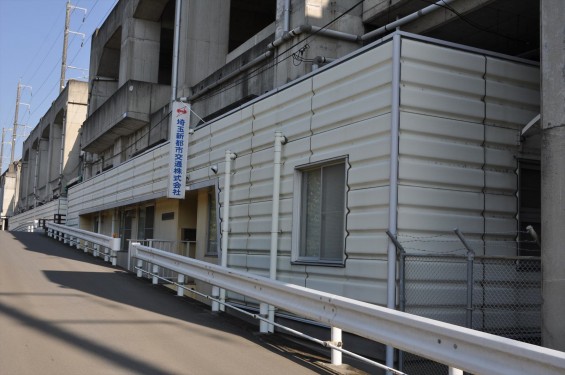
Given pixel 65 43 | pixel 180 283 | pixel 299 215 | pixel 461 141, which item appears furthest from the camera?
pixel 65 43

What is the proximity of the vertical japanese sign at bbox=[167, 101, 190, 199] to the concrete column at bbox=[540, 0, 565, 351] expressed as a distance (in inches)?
383

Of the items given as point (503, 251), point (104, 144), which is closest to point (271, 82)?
point (503, 251)

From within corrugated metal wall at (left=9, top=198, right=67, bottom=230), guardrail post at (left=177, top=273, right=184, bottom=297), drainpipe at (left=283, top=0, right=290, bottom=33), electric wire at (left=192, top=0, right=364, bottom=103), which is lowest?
guardrail post at (left=177, top=273, right=184, bottom=297)

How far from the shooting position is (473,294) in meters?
8.56

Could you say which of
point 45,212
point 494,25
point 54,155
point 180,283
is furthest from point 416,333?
point 54,155

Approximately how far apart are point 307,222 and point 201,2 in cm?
1318

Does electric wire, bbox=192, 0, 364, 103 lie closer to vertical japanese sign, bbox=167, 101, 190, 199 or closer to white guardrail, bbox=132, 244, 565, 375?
vertical japanese sign, bbox=167, 101, 190, 199

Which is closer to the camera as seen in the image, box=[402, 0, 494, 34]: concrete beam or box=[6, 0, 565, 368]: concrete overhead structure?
box=[6, 0, 565, 368]: concrete overhead structure

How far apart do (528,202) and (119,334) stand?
21.6 feet

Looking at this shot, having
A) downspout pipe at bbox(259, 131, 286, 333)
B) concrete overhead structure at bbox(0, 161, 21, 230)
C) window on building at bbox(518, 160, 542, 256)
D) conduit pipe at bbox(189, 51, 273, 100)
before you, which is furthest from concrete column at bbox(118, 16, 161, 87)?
concrete overhead structure at bbox(0, 161, 21, 230)

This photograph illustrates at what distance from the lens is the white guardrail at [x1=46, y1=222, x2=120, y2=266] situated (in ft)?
57.3

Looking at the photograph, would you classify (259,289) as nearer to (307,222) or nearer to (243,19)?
(307,222)

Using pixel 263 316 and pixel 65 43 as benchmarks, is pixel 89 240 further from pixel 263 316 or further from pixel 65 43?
pixel 65 43

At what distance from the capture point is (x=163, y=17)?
27.9m
